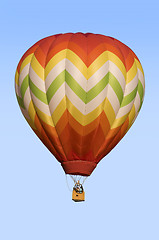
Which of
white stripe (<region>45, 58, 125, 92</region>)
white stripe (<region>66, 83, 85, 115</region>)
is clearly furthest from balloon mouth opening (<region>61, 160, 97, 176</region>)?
white stripe (<region>45, 58, 125, 92</region>)

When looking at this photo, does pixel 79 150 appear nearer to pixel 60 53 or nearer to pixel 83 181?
pixel 83 181

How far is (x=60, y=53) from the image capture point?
24.5 metres

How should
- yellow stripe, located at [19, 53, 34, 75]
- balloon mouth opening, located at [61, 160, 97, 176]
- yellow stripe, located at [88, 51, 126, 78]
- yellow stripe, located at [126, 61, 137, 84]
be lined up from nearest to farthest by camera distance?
yellow stripe, located at [88, 51, 126, 78]
balloon mouth opening, located at [61, 160, 97, 176]
yellow stripe, located at [126, 61, 137, 84]
yellow stripe, located at [19, 53, 34, 75]

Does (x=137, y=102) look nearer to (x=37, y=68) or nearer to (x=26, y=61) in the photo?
(x=37, y=68)

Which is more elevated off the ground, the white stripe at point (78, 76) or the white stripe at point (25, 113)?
the white stripe at point (78, 76)

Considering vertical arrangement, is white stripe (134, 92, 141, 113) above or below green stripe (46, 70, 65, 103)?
below

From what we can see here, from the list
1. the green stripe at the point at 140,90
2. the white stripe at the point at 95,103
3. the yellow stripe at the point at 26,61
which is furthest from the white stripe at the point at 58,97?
the green stripe at the point at 140,90

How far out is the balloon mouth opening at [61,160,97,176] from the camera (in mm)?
24672

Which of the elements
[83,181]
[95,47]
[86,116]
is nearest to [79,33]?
[95,47]

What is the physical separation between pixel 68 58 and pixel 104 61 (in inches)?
39.1

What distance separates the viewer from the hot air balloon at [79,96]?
2423 centimetres

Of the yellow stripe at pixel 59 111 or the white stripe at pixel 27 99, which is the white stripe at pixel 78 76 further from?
the white stripe at pixel 27 99

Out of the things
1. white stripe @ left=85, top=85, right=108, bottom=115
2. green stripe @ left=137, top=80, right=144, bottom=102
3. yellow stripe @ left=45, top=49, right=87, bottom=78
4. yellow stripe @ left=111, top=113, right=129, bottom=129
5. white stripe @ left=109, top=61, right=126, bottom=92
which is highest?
yellow stripe @ left=45, top=49, right=87, bottom=78

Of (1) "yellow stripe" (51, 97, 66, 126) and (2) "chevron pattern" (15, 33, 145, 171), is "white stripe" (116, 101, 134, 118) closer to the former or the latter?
(2) "chevron pattern" (15, 33, 145, 171)
